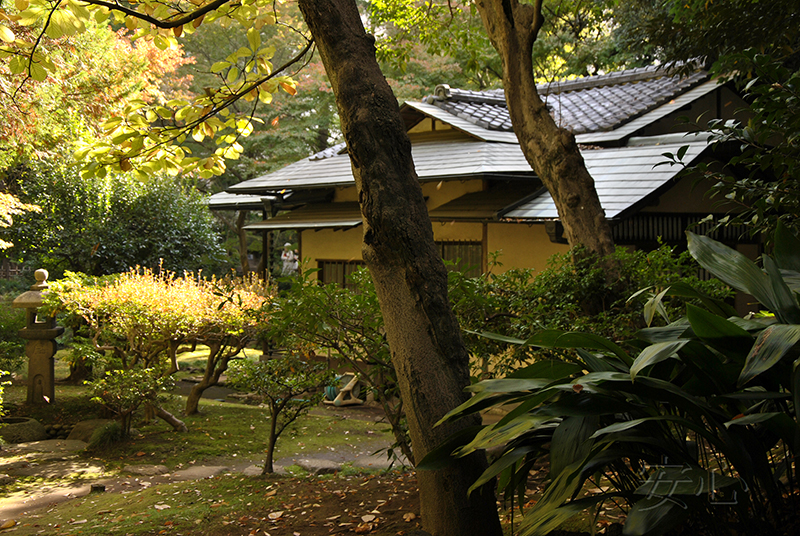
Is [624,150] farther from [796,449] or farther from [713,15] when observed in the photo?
[796,449]

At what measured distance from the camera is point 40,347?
1067 cm

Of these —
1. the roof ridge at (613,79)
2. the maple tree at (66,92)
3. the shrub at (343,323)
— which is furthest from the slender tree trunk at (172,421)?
the roof ridge at (613,79)

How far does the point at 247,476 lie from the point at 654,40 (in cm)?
858

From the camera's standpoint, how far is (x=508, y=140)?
10.6m

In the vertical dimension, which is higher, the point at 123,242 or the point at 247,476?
the point at 123,242

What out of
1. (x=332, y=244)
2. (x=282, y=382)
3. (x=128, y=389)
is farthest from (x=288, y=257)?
(x=282, y=382)

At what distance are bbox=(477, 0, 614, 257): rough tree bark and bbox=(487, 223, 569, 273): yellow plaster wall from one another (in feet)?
9.04

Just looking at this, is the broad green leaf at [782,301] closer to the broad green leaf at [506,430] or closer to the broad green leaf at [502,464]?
the broad green leaf at [506,430]

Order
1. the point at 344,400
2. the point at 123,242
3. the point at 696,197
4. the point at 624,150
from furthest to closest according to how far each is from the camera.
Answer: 1. the point at 123,242
2. the point at 344,400
3. the point at 624,150
4. the point at 696,197

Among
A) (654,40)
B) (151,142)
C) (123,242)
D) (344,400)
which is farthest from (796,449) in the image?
(123,242)

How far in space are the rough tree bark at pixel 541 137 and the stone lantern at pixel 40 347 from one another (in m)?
9.10

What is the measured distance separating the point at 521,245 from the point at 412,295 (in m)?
6.41

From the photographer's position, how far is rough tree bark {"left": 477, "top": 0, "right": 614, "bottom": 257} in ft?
18.3

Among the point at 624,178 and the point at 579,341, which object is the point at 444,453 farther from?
the point at 624,178
